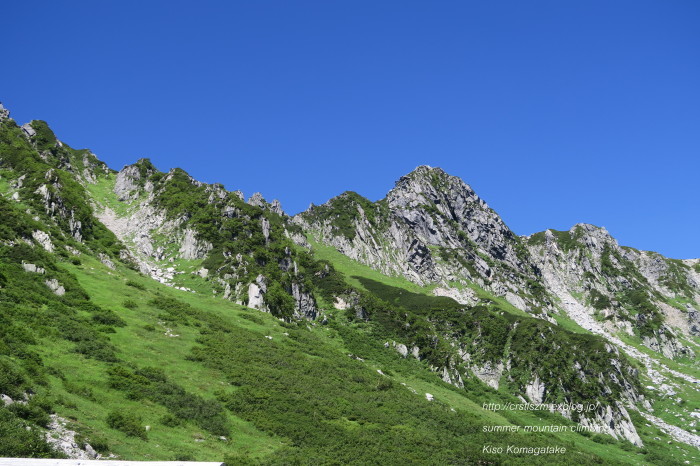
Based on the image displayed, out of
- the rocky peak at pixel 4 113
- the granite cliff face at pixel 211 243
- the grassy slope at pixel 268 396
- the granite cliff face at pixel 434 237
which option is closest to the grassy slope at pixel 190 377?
the grassy slope at pixel 268 396

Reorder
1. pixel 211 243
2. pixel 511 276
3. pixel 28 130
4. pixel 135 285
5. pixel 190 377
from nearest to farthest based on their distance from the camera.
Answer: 1. pixel 190 377
2. pixel 135 285
3. pixel 211 243
4. pixel 28 130
5. pixel 511 276

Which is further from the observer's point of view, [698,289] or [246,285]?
[698,289]

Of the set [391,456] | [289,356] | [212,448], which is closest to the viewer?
[212,448]

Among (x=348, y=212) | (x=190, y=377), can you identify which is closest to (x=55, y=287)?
(x=190, y=377)

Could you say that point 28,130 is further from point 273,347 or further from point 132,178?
point 273,347

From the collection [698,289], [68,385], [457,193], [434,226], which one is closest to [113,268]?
[68,385]

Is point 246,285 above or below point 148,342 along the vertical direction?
above

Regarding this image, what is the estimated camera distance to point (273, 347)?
4422 centimetres

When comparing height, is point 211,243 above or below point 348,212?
below

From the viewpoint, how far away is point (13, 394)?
63.2ft

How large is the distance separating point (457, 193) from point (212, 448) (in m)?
179

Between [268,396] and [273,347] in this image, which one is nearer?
[268,396]

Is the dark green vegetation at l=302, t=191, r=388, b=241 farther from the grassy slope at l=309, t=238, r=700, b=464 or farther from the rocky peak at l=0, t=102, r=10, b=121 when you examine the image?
the rocky peak at l=0, t=102, r=10, b=121

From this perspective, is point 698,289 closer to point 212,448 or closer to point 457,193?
point 457,193
